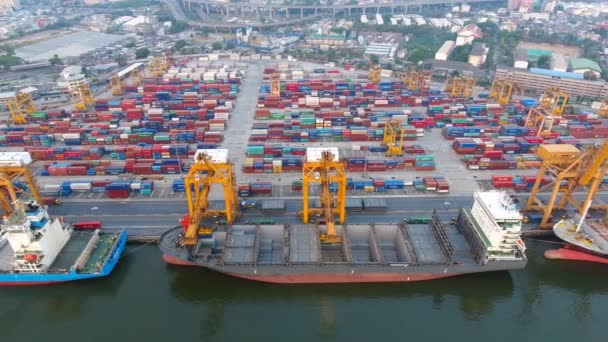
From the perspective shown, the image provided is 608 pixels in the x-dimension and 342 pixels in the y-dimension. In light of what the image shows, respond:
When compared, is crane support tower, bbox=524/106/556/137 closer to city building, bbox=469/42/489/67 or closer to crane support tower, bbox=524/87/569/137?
crane support tower, bbox=524/87/569/137

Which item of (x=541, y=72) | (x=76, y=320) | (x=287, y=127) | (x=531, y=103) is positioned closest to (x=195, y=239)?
(x=76, y=320)

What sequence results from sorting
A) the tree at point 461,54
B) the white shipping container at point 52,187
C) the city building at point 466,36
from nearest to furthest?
the white shipping container at point 52,187 → the tree at point 461,54 → the city building at point 466,36

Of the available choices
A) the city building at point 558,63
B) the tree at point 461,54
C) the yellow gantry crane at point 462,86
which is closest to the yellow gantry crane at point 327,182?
the yellow gantry crane at point 462,86

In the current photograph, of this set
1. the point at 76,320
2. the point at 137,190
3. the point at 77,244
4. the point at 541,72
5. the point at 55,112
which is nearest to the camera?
the point at 76,320

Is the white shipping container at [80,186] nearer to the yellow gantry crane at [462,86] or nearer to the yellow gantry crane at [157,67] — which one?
the yellow gantry crane at [157,67]

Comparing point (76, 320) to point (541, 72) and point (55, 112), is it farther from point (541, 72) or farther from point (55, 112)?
point (541, 72)

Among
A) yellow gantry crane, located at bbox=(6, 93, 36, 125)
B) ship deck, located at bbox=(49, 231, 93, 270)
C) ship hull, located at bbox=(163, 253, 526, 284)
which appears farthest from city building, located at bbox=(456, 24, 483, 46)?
ship deck, located at bbox=(49, 231, 93, 270)

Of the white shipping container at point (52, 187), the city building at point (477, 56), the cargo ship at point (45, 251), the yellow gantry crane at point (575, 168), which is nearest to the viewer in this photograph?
the cargo ship at point (45, 251)
